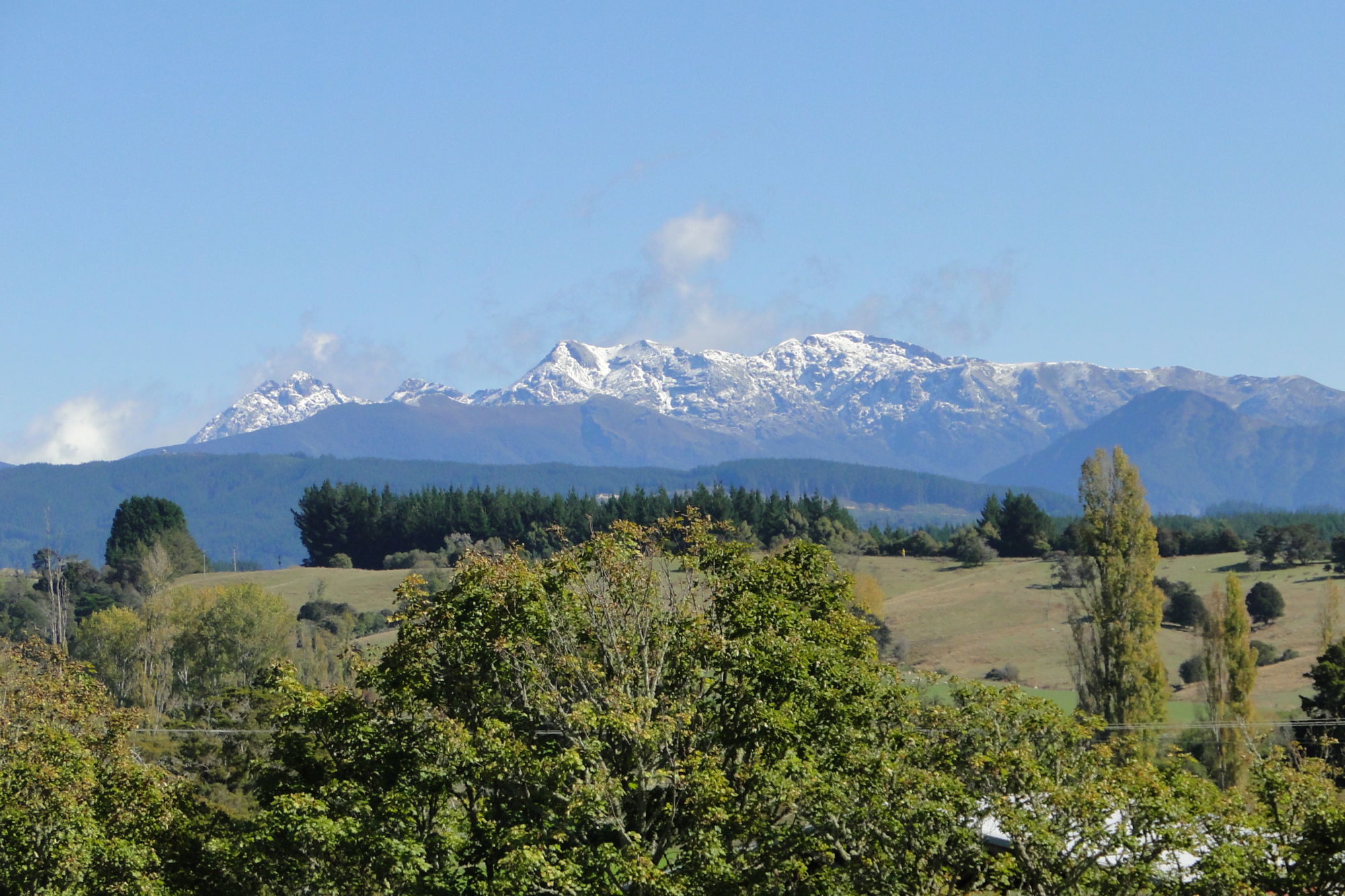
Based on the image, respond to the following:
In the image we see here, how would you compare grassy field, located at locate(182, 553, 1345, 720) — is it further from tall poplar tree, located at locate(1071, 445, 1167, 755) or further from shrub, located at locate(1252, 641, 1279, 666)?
tall poplar tree, located at locate(1071, 445, 1167, 755)

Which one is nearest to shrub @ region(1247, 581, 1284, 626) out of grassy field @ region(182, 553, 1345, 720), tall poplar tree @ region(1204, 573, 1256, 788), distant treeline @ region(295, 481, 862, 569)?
grassy field @ region(182, 553, 1345, 720)

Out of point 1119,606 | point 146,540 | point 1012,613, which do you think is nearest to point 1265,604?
point 1012,613

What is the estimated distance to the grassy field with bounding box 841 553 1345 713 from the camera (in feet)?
245

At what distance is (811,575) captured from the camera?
981 inches

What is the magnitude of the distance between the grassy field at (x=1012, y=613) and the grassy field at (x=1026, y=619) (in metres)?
0.10

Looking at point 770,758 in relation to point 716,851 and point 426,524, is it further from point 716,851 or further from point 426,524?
point 426,524

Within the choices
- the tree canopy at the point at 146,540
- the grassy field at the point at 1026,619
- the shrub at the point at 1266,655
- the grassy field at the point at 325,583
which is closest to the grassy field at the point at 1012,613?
the grassy field at the point at 1026,619

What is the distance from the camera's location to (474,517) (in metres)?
153

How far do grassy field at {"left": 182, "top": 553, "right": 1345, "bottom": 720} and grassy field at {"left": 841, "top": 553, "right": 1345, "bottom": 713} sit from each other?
0.10 meters

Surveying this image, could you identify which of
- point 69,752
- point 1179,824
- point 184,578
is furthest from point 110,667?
point 1179,824

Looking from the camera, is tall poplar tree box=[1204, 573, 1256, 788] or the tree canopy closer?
tall poplar tree box=[1204, 573, 1256, 788]

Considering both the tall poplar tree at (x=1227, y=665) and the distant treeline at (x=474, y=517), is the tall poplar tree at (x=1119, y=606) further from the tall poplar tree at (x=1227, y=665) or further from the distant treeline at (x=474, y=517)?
the distant treeline at (x=474, y=517)

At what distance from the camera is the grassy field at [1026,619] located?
74.8 m

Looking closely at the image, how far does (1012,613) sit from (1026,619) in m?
2.11
